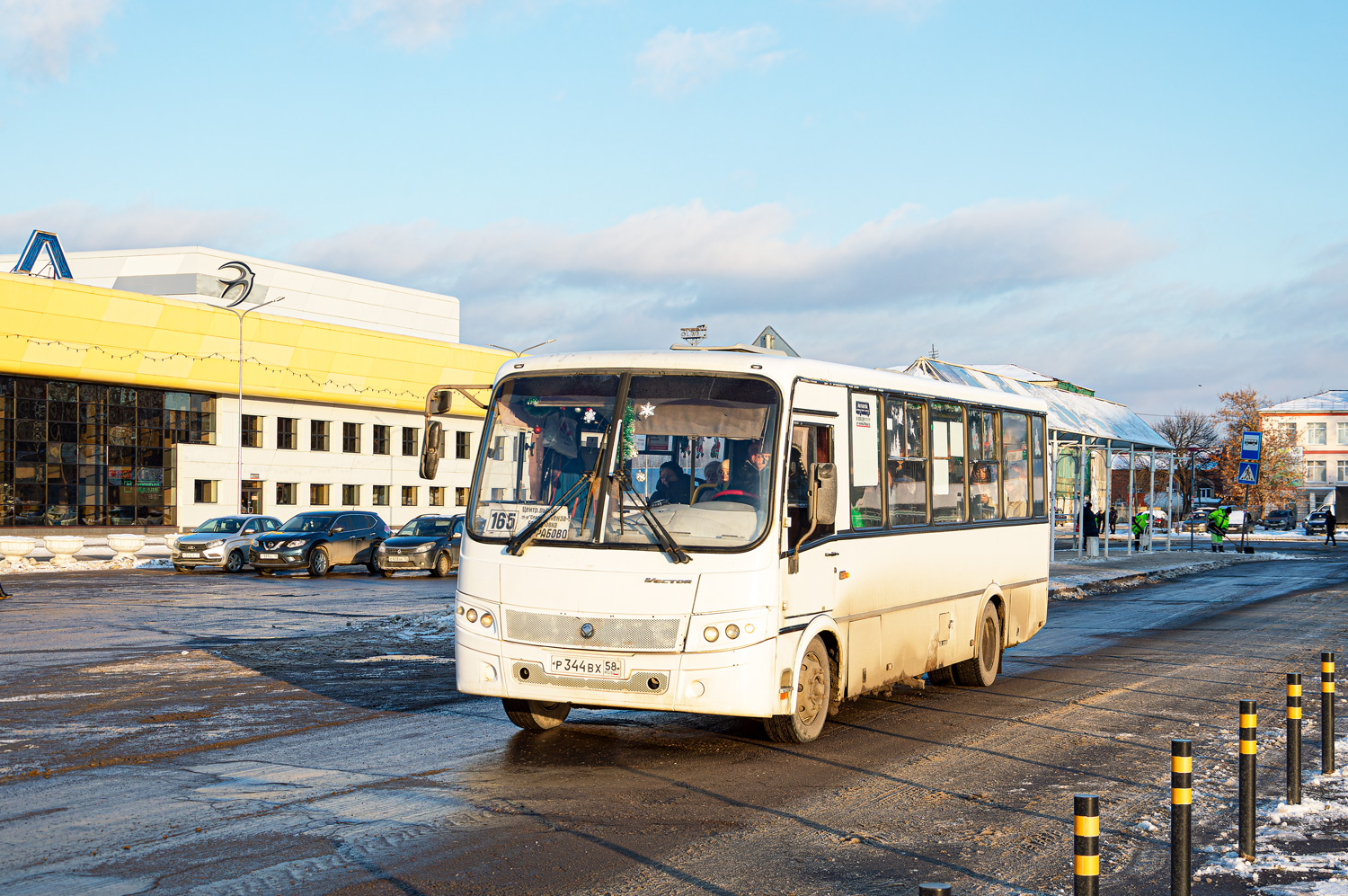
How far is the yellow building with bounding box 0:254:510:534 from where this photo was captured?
1969 inches

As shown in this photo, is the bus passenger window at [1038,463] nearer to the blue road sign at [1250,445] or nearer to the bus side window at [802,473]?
the bus side window at [802,473]

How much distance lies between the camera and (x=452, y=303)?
7781cm

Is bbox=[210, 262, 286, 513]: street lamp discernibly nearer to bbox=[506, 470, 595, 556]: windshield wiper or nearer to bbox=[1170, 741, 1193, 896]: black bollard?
bbox=[506, 470, 595, 556]: windshield wiper

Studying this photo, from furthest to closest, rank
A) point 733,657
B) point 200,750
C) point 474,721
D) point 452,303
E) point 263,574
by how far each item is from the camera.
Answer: point 452,303 < point 263,574 < point 474,721 < point 200,750 < point 733,657

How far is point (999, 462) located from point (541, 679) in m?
6.57

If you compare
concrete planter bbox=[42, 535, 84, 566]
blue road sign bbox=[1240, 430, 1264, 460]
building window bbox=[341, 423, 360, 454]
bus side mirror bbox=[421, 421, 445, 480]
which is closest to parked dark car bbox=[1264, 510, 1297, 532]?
blue road sign bbox=[1240, 430, 1264, 460]

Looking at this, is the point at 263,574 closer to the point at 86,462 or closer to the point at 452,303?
the point at 86,462

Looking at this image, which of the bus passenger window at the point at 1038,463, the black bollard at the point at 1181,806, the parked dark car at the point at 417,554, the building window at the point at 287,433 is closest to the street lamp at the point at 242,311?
the building window at the point at 287,433

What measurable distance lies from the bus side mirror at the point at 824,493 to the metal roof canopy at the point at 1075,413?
1635 centimetres

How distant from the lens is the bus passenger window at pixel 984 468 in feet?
41.8

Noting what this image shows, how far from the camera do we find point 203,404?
5719 centimetres

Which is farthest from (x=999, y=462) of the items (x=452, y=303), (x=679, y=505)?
(x=452, y=303)

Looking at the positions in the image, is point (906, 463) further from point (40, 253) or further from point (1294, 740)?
point (40, 253)

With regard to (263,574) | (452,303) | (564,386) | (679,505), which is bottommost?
(263,574)
